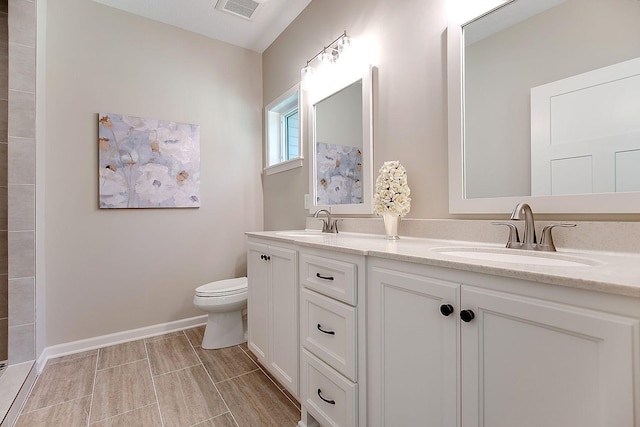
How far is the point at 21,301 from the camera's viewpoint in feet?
5.93

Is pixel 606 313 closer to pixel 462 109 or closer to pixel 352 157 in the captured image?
pixel 462 109

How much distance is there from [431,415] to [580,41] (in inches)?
49.9

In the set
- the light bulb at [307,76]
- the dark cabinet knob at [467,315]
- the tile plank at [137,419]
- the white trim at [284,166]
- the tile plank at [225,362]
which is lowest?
the tile plank at [137,419]

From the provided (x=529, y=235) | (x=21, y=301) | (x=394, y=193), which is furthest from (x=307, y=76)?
(x=21, y=301)

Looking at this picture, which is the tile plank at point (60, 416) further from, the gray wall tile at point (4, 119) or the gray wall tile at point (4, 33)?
the gray wall tile at point (4, 33)

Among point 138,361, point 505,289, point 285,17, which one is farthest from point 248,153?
point 505,289

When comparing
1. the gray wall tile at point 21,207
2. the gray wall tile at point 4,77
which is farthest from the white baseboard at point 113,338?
the gray wall tile at point 4,77

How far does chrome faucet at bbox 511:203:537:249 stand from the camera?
1.00m

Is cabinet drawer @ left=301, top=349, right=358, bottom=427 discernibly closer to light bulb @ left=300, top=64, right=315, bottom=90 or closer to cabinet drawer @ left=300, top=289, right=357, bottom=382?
cabinet drawer @ left=300, top=289, right=357, bottom=382

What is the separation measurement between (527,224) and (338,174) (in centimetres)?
119

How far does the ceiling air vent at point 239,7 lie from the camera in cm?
220

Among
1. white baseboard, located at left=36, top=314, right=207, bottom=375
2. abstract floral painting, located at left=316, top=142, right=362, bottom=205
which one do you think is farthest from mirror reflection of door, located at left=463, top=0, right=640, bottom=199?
white baseboard, located at left=36, top=314, right=207, bottom=375

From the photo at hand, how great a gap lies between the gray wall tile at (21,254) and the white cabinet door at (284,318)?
152 centimetres

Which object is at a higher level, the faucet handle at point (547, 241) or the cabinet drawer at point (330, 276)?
the faucet handle at point (547, 241)
